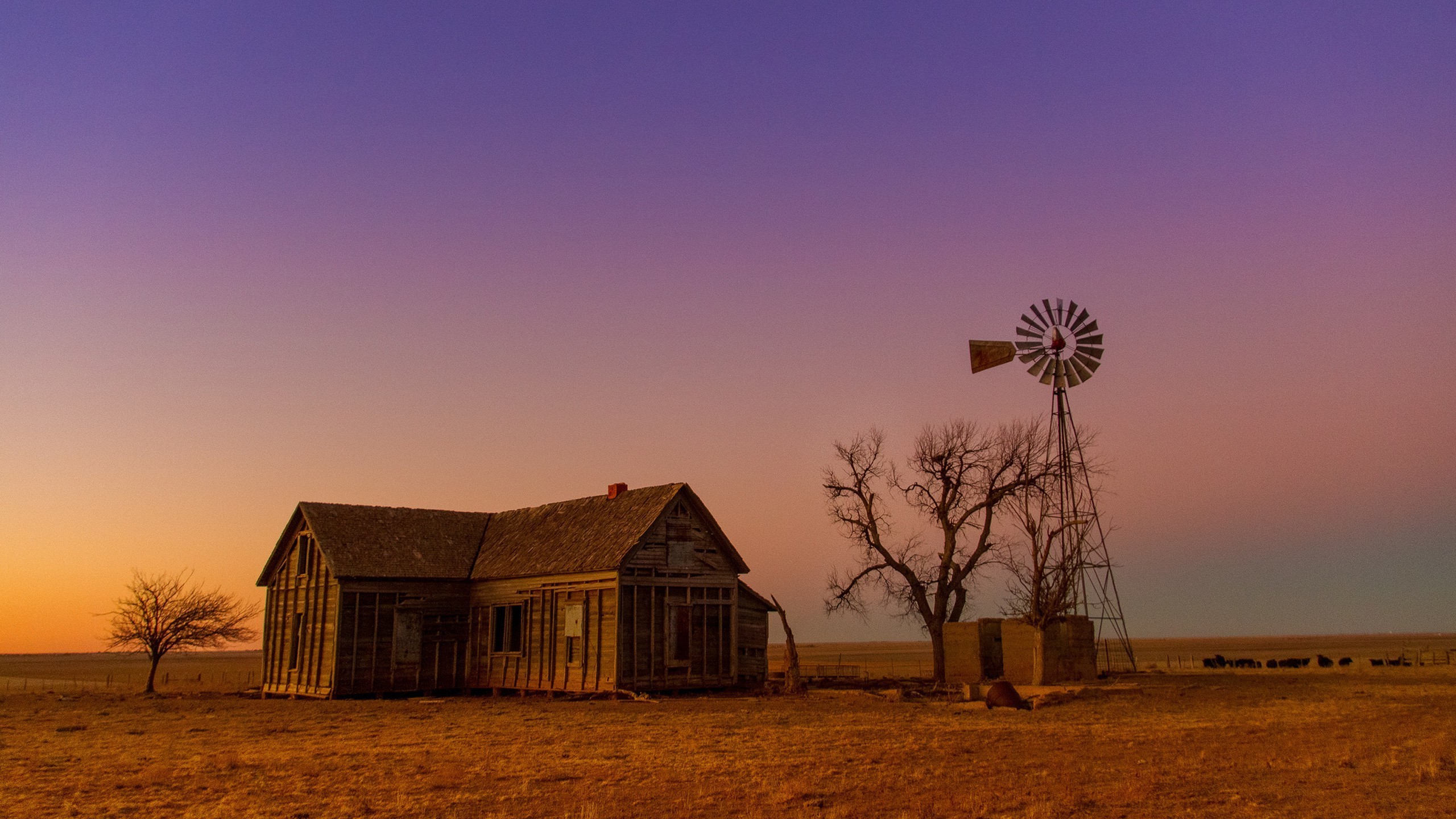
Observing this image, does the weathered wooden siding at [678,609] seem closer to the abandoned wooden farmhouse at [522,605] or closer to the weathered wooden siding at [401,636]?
the abandoned wooden farmhouse at [522,605]

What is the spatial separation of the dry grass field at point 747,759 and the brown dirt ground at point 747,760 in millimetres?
69

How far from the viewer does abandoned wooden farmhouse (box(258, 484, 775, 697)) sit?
31734 millimetres

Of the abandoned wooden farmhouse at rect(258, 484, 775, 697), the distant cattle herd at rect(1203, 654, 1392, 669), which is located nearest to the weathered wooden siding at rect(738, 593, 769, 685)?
the abandoned wooden farmhouse at rect(258, 484, 775, 697)

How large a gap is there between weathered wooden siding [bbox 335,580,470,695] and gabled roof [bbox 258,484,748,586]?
20.0 inches

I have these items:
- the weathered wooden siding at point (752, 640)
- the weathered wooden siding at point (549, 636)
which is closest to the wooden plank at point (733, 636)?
the weathered wooden siding at point (752, 640)

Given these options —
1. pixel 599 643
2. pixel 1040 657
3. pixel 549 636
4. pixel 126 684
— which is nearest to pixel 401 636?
pixel 549 636

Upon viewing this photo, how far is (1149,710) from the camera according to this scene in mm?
26359

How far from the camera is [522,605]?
34.3 meters

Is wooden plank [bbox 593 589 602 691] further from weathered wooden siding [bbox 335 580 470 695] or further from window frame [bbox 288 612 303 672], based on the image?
window frame [bbox 288 612 303 672]

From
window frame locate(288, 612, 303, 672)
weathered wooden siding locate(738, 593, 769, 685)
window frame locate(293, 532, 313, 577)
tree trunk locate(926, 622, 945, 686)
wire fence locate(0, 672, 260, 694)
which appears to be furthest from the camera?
wire fence locate(0, 672, 260, 694)

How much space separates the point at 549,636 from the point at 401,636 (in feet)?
16.5

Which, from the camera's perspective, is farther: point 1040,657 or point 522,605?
point 522,605

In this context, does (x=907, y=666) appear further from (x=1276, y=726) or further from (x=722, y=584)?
(x=1276, y=726)

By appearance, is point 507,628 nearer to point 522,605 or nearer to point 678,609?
point 522,605
